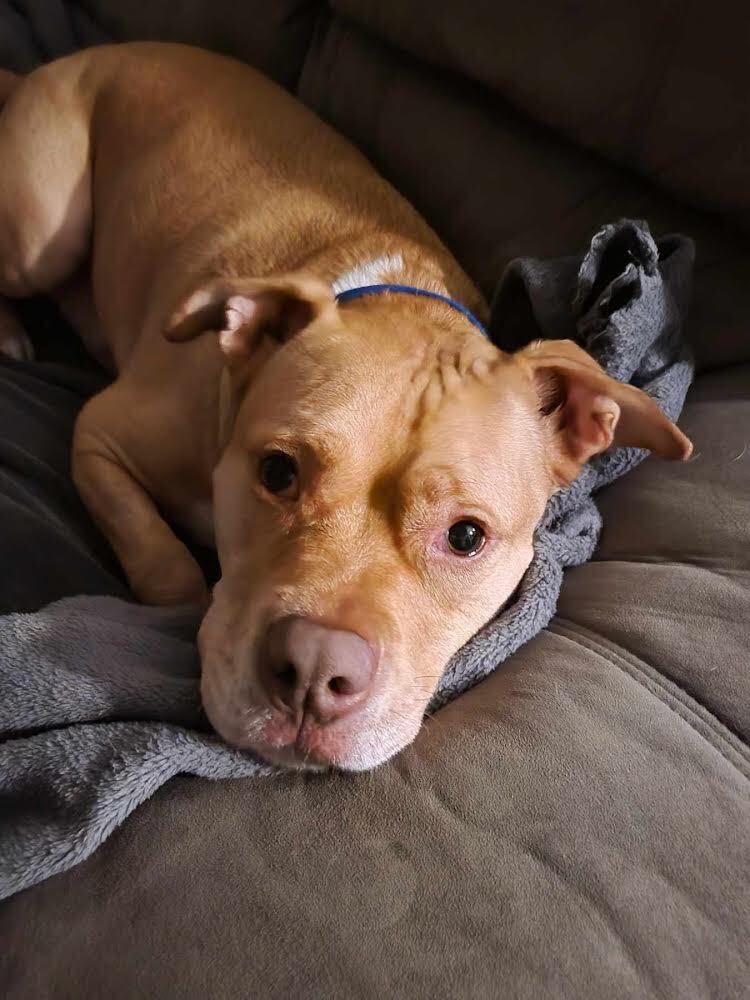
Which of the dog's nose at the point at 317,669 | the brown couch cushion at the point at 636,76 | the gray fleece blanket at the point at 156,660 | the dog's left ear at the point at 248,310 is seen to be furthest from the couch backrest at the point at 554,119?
the dog's nose at the point at 317,669

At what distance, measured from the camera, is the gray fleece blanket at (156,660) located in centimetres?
115

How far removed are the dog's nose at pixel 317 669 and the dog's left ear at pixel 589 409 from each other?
2.24 ft

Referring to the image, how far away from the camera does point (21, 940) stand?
1089mm

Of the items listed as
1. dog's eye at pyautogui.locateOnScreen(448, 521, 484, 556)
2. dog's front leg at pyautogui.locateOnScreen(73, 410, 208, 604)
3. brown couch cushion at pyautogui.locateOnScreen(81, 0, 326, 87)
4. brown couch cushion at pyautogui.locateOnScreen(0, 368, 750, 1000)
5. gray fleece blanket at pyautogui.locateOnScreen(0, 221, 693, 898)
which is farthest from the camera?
brown couch cushion at pyautogui.locateOnScreen(81, 0, 326, 87)

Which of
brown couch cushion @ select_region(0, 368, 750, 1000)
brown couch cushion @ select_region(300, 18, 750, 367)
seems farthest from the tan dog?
brown couch cushion @ select_region(300, 18, 750, 367)

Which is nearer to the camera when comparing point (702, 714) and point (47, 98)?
point (702, 714)

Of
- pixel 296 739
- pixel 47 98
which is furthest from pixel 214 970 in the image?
pixel 47 98

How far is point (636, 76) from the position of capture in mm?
1981

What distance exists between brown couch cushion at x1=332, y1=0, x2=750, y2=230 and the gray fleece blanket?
0.66 ft

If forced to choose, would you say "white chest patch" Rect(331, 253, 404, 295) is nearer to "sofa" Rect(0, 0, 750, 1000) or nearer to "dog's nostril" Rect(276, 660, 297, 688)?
"sofa" Rect(0, 0, 750, 1000)

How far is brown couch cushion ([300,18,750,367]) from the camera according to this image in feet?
6.81

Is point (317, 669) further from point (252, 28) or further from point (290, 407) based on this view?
point (252, 28)

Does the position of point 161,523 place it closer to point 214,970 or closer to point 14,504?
point 14,504

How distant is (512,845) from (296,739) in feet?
1.09
